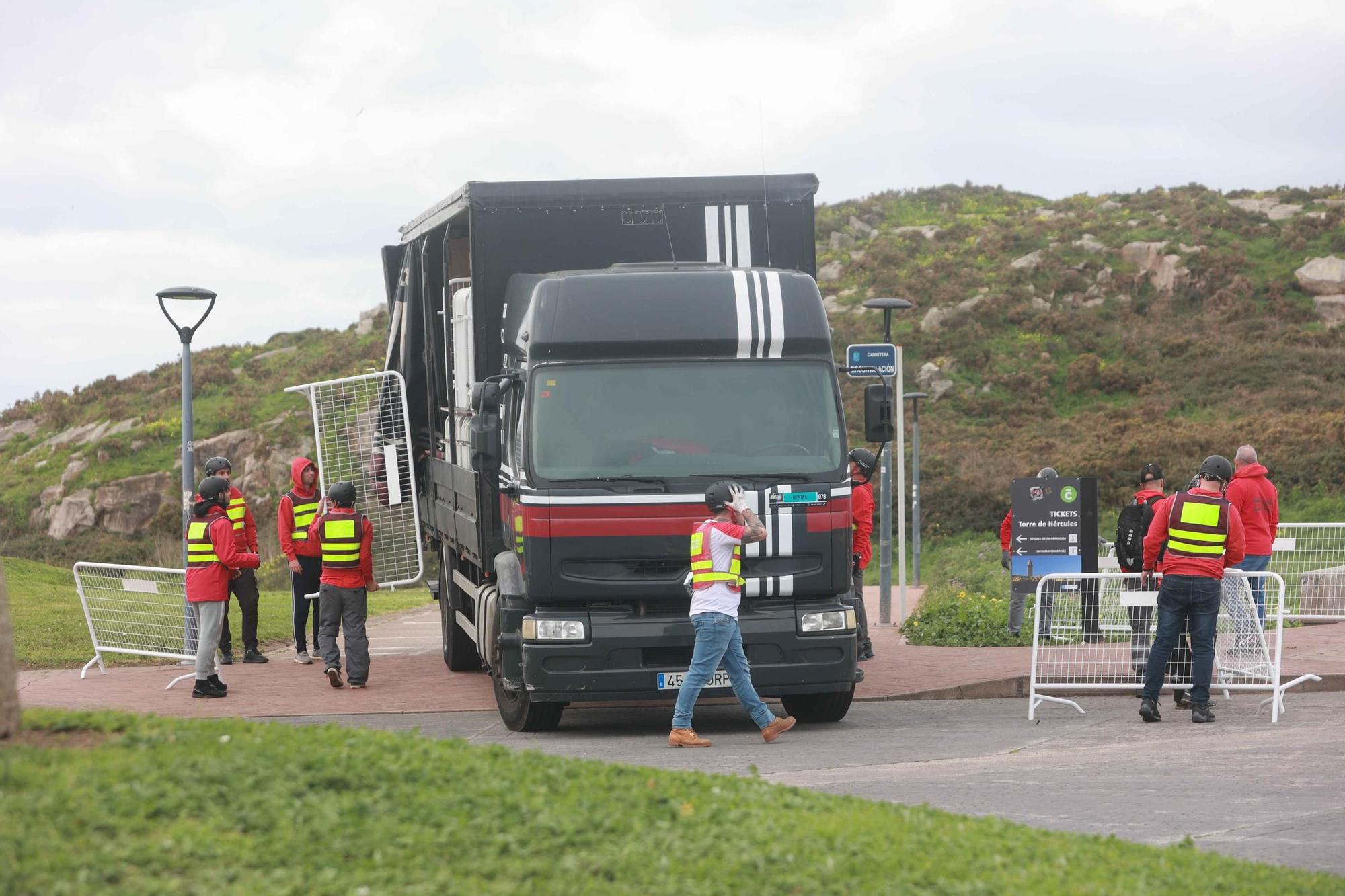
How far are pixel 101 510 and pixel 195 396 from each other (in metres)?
10.5

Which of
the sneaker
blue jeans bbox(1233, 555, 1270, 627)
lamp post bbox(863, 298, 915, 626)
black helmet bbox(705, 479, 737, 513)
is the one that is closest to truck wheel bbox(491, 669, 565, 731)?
black helmet bbox(705, 479, 737, 513)

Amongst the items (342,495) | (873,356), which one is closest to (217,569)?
(342,495)

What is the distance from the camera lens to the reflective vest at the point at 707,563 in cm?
937

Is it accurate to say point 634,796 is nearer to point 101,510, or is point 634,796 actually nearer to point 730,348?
point 730,348

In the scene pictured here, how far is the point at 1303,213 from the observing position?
53281 mm

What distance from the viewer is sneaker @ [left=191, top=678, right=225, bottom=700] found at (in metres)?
12.2

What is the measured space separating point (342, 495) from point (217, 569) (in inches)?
45.8

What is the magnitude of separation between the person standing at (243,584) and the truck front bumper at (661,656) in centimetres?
486

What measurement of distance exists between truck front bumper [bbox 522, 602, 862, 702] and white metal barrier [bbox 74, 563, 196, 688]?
484 centimetres

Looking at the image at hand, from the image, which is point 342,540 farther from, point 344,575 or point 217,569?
point 217,569

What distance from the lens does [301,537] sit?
46.9 feet

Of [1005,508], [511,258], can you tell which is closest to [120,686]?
[511,258]

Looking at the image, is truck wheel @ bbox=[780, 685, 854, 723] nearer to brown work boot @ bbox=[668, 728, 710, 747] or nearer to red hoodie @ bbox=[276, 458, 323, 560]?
brown work boot @ bbox=[668, 728, 710, 747]

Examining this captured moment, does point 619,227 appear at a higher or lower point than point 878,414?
higher
